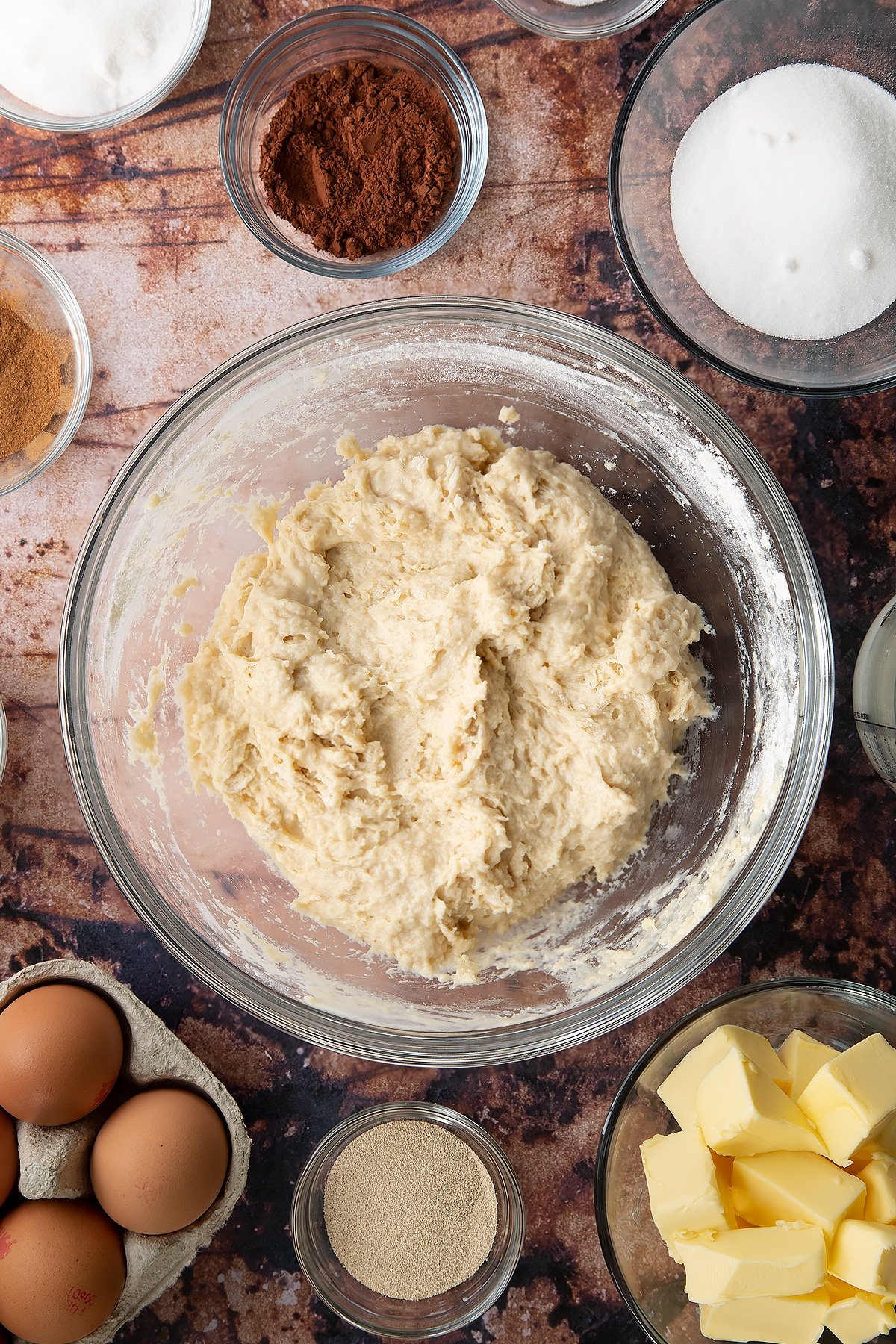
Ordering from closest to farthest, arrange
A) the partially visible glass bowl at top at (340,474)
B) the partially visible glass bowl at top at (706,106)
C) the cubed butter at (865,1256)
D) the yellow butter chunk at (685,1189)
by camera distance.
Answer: the cubed butter at (865,1256) → the yellow butter chunk at (685,1189) → the partially visible glass bowl at top at (340,474) → the partially visible glass bowl at top at (706,106)

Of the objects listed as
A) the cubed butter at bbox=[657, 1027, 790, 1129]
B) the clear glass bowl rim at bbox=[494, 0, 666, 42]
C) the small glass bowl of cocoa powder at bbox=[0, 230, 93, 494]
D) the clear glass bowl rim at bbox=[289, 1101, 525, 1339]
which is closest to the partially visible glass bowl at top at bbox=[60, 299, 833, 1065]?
the cubed butter at bbox=[657, 1027, 790, 1129]

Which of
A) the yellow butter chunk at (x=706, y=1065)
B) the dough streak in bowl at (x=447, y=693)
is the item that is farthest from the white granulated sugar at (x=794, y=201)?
the yellow butter chunk at (x=706, y=1065)

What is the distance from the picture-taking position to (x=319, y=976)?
2.43m

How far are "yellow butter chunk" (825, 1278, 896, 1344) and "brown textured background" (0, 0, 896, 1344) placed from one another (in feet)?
1.98

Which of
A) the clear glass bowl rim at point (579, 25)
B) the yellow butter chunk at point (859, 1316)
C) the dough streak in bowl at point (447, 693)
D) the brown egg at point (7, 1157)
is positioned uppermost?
the clear glass bowl rim at point (579, 25)

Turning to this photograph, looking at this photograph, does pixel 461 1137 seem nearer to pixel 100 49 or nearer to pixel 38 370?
pixel 38 370

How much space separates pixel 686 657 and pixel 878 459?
2.50 ft

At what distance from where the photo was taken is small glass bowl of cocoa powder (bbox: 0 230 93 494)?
2510 millimetres

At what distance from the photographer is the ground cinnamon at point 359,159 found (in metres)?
2.42

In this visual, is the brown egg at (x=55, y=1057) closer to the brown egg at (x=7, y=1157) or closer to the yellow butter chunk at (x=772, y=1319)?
the brown egg at (x=7, y=1157)

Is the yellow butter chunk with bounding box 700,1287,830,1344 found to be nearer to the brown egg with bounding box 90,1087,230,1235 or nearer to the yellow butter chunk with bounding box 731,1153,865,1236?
the yellow butter chunk with bounding box 731,1153,865,1236

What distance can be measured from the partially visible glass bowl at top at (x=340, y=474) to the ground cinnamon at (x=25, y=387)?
45cm

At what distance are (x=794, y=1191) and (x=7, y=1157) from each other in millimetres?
1826

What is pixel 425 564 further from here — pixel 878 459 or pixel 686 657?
pixel 878 459
